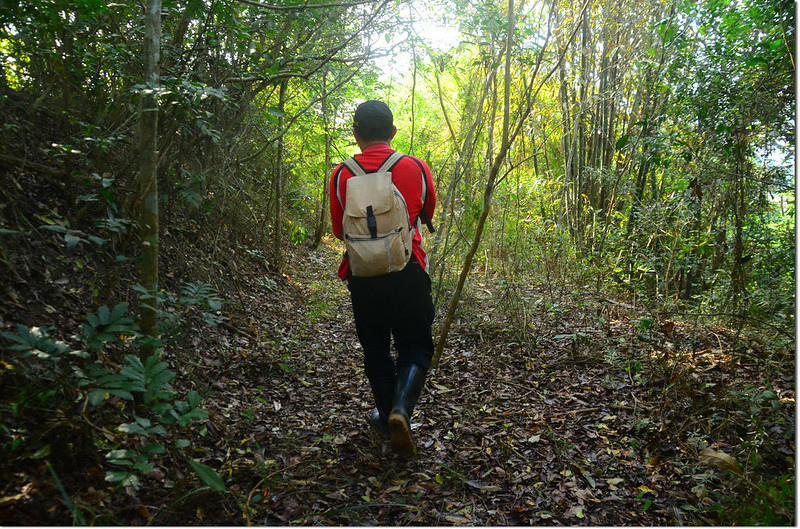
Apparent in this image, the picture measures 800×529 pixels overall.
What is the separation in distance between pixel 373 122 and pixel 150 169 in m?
1.16

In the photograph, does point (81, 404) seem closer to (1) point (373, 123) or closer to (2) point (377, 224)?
(2) point (377, 224)

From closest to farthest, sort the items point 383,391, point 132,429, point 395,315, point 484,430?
Result: 1. point 132,429
2. point 395,315
3. point 383,391
4. point 484,430

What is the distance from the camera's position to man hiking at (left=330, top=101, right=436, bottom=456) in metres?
2.34

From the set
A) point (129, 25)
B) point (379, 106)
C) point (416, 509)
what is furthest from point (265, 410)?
point (129, 25)

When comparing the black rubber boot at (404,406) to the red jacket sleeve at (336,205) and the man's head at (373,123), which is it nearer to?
the red jacket sleeve at (336,205)

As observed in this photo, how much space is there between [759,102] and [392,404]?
10.1ft

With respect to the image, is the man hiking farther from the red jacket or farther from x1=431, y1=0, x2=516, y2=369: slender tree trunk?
x1=431, y1=0, x2=516, y2=369: slender tree trunk

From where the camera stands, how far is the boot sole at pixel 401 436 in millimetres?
2355

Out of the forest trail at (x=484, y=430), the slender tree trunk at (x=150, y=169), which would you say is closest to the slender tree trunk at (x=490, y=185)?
the forest trail at (x=484, y=430)

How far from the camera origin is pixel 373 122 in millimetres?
2506

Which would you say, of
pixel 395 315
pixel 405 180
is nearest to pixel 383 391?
pixel 395 315

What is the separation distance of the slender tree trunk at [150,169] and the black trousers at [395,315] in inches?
39.5

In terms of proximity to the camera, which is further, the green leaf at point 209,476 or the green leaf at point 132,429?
the green leaf at point 209,476

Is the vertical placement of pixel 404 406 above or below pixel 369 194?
below
